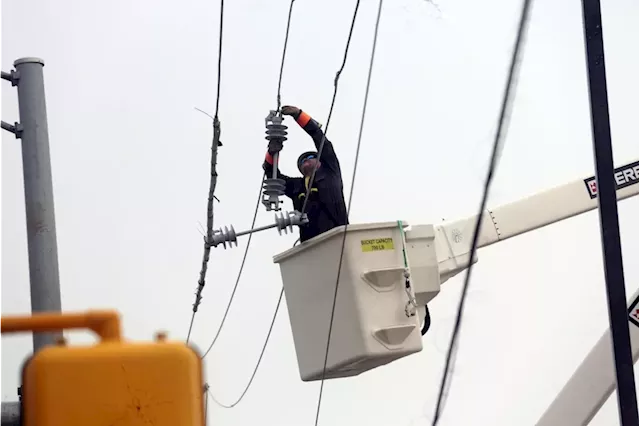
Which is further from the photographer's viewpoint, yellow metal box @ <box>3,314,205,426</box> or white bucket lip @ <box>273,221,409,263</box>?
white bucket lip @ <box>273,221,409,263</box>

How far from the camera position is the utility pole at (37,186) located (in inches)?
143

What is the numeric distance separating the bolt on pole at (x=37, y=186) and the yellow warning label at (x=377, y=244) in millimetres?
1619

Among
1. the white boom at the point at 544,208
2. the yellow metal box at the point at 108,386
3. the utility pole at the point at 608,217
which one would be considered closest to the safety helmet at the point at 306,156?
the white boom at the point at 544,208

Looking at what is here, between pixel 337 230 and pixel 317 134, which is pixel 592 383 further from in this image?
pixel 317 134

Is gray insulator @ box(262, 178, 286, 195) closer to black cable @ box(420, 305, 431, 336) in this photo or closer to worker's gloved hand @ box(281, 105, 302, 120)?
worker's gloved hand @ box(281, 105, 302, 120)

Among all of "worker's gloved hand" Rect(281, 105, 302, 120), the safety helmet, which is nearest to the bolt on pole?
"worker's gloved hand" Rect(281, 105, 302, 120)

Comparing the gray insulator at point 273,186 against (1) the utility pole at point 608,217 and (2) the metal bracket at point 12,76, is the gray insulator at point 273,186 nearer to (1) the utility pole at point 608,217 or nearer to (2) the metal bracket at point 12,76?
(2) the metal bracket at point 12,76

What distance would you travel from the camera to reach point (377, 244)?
4824mm

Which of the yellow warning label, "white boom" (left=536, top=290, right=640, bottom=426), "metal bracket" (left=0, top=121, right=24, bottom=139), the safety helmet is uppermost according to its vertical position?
"metal bracket" (left=0, top=121, right=24, bottom=139)

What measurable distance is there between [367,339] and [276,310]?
192cm

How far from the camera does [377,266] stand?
4770 millimetres

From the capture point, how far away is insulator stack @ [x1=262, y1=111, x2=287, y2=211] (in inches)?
204

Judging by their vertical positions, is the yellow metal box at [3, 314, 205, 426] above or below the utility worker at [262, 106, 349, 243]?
below

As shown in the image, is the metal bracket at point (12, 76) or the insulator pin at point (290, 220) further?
the insulator pin at point (290, 220)
